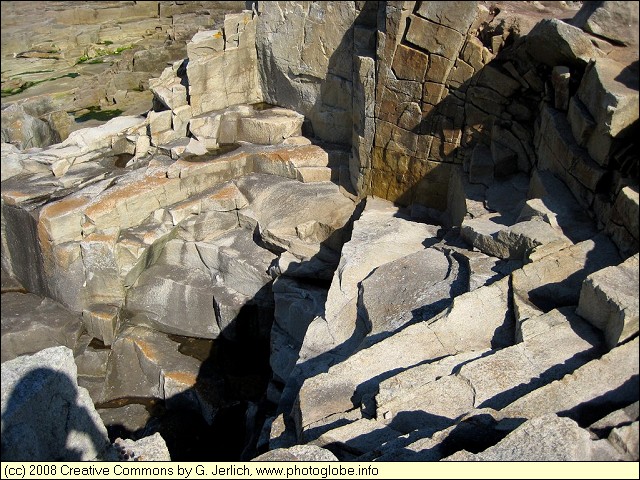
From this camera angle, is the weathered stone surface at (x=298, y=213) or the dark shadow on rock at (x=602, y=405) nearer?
the dark shadow on rock at (x=602, y=405)

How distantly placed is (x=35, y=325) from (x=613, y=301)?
21.2 feet

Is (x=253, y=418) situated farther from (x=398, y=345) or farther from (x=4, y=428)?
(x=4, y=428)

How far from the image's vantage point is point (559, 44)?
6.62m

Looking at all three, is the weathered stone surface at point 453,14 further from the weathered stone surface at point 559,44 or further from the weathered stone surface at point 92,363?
the weathered stone surface at point 92,363

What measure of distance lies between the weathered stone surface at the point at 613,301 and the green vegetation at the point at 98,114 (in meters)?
9.20

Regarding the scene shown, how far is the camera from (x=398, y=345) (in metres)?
5.39

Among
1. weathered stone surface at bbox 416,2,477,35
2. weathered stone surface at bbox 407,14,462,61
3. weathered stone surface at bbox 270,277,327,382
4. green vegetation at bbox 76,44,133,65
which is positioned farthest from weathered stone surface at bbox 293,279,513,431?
green vegetation at bbox 76,44,133,65

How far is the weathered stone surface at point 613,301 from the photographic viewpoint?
4.63 metres

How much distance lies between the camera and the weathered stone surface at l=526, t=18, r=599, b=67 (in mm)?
6453

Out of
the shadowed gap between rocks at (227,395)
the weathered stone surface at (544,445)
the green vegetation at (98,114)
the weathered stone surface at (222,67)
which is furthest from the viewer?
the green vegetation at (98,114)

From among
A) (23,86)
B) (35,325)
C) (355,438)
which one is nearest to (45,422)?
(355,438)

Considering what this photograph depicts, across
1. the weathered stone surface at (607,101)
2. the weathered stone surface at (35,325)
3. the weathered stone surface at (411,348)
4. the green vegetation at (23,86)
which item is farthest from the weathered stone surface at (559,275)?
the green vegetation at (23,86)

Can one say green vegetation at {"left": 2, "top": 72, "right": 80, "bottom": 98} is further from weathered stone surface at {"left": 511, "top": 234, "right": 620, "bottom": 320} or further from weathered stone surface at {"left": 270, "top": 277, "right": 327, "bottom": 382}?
weathered stone surface at {"left": 511, "top": 234, "right": 620, "bottom": 320}

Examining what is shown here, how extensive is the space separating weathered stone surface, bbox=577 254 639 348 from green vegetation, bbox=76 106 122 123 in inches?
362
